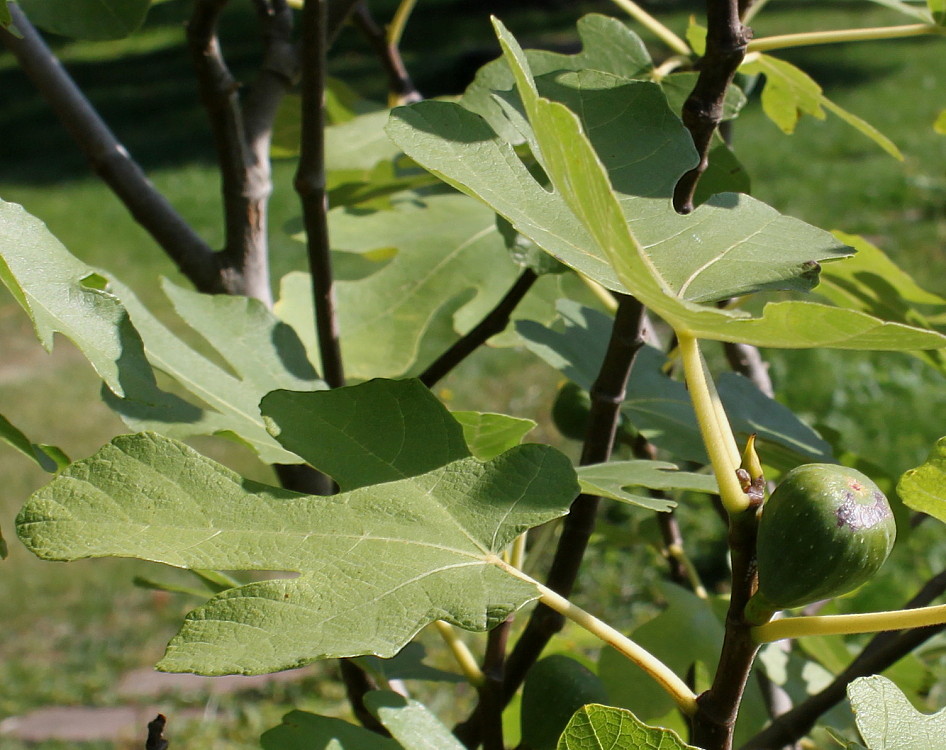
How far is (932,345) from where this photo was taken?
46cm

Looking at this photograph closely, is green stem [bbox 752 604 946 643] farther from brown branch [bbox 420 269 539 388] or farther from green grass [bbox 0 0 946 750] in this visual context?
green grass [bbox 0 0 946 750]

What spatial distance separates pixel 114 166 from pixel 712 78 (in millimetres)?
670

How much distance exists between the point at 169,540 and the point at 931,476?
Answer: 1.37 feet

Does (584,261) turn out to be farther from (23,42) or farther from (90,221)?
(90,221)

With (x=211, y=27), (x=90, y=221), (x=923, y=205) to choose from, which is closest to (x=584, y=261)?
(x=211, y=27)

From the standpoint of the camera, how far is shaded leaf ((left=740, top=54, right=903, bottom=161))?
0.93 meters

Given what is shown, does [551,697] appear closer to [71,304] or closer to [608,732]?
[608,732]

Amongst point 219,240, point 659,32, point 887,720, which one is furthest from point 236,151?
point 219,240

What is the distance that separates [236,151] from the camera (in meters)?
1.04

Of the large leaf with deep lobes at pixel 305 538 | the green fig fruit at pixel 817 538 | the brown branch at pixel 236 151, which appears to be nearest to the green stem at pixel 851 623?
the green fig fruit at pixel 817 538

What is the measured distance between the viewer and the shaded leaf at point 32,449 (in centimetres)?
59

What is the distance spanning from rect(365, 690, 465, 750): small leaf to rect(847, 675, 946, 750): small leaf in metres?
0.25

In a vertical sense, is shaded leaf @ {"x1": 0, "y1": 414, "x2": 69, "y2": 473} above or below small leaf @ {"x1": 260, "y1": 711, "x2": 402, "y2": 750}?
above

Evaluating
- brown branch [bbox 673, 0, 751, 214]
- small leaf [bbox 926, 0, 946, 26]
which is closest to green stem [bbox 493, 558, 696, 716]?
brown branch [bbox 673, 0, 751, 214]
